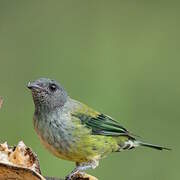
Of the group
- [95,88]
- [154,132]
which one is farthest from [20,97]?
[154,132]

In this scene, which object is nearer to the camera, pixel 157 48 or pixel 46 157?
pixel 46 157

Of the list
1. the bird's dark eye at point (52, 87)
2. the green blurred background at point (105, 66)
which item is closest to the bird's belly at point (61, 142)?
the bird's dark eye at point (52, 87)

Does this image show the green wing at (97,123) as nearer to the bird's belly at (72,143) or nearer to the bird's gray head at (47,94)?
the bird's belly at (72,143)

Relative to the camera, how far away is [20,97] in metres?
9.30

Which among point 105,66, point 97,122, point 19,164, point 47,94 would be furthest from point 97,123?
point 105,66

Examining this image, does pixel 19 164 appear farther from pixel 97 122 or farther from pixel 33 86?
pixel 97 122

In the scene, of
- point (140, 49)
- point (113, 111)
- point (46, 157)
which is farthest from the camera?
point (140, 49)

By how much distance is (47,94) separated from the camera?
633 centimetres

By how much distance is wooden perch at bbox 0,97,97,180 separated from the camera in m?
3.79

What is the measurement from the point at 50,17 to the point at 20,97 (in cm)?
217

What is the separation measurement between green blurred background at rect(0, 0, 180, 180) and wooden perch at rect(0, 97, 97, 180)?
150 inches

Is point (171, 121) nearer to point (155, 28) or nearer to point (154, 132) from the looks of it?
point (154, 132)

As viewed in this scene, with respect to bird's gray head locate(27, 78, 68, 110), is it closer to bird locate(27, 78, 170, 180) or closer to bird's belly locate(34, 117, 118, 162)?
bird locate(27, 78, 170, 180)

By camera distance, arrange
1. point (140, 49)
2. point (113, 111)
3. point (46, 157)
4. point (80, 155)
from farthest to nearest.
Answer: point (140, 49) → point (113, 111) → point (46, 157) → point (80, 155)
